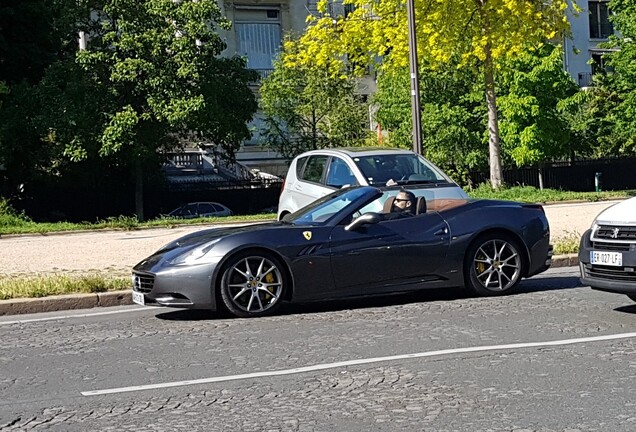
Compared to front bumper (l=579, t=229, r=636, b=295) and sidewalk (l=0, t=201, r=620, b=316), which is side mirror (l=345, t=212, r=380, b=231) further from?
sidewalk (l=0, t=201, r=620, b=316)

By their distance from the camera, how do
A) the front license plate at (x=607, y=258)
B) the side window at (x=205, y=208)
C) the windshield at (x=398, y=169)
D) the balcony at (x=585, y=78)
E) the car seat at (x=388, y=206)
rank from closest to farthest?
the front license plate at (x=607, y=258)
the car seat at (x=388, y=206)
the windshield at (x=398, y=169)
the side window at (x=205, y=208)
the balcony at (x=585, y=78)

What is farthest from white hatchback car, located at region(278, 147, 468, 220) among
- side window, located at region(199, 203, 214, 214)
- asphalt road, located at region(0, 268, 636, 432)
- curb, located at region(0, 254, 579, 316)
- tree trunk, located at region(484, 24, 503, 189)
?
side window, located at region(199, 203, 214, 214)

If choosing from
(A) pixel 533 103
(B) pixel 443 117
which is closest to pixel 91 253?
(B) pixel 443 117

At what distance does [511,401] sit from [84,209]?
33.2m

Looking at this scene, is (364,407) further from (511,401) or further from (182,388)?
(182,388)

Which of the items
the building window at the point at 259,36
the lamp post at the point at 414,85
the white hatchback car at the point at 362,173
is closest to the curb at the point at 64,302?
the white hatchback car at the point at 362,173

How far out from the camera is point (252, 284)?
10.1 metres

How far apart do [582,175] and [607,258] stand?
42.5 metres

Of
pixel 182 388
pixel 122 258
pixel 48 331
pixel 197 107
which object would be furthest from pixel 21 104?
pixel 182 388

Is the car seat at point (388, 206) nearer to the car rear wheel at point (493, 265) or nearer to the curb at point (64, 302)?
the car rear wheel at point (493, 265)

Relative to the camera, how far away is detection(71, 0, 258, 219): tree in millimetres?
33344

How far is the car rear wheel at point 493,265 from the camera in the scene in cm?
1092

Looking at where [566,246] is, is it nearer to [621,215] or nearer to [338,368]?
[621,215]

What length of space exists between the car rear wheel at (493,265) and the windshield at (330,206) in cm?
129
